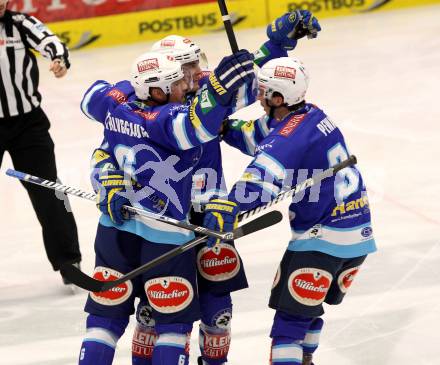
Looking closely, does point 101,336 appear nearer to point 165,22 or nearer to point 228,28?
point 228,28

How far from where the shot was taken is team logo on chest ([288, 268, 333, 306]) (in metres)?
3.76

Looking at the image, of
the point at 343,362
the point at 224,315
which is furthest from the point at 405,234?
the point at 224,315

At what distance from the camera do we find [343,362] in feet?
14.1

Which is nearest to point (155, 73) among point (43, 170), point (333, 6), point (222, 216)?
point (222, 216)

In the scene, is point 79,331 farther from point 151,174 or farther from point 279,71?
point 279,71

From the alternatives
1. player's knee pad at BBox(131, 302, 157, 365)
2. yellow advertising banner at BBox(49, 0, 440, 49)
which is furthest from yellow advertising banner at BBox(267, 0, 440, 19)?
player's knee pad at BBox(131, 302, 157, 365)

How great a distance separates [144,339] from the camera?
13.3 feet

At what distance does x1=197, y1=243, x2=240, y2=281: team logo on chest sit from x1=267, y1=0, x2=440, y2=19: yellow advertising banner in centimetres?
676

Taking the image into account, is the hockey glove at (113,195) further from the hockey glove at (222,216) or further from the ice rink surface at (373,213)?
the ice rink surface at (373,213)

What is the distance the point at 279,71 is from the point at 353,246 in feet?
2.22

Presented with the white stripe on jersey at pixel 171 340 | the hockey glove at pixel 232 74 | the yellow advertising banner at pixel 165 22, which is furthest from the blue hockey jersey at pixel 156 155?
the yellow advertising banner at pixel 165 22

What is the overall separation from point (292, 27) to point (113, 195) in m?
1.01

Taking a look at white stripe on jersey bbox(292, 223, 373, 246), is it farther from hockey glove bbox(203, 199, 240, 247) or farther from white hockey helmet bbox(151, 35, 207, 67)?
white hockey helmet bbox(151, 35, 207, 67)

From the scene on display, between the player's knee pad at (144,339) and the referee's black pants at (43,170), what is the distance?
1194mm
